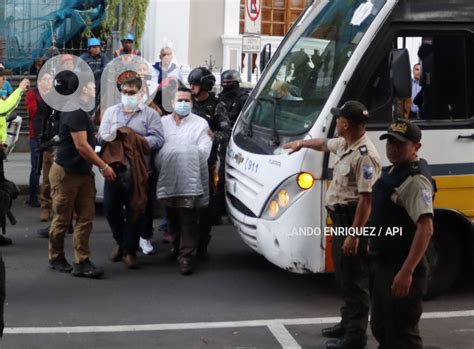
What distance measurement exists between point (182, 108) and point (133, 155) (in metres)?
0.65

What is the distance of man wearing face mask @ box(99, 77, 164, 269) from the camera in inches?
360

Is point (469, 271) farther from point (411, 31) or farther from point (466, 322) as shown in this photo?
point (411, 31)

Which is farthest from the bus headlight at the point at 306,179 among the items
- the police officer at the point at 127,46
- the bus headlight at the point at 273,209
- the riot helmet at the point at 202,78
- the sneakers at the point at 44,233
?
the police officer at the point at 127,46

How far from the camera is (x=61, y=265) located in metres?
9.19

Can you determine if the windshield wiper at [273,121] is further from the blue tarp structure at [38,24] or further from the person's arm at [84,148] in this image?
the blue tarp structure at [38,24]

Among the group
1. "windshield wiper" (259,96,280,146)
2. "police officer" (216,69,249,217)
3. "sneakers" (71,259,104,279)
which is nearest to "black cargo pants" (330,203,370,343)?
"windshield wiper" (259,96,280,146)

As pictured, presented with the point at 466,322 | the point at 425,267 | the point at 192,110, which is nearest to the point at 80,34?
the point at 192,110

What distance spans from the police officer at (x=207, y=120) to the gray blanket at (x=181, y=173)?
439 millimetres

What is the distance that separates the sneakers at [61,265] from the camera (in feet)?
30.1

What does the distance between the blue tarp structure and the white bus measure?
29.3 feet

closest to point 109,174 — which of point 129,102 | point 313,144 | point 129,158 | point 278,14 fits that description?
point 129,158

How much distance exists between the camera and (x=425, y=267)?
5.81 metres

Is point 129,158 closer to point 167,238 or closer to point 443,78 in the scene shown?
point 167,238

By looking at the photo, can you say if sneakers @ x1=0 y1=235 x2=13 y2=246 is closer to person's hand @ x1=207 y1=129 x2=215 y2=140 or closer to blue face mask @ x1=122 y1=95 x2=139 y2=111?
blue face mask @ x1=122 y1=95 x2=139 y2=111
